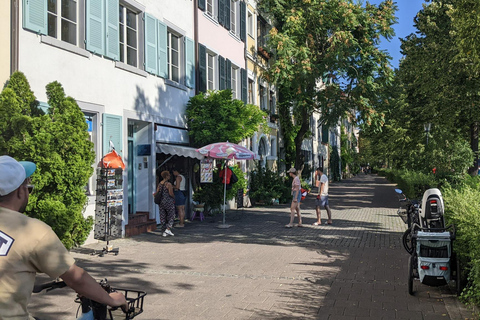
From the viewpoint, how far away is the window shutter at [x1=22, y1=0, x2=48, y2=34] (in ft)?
31.9

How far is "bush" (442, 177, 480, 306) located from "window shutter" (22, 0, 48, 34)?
26.4 feet

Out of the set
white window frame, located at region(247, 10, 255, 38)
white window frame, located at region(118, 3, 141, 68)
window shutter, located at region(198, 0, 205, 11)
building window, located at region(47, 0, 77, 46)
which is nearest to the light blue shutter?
white window frame, located at region(118, 3, 141, 68)

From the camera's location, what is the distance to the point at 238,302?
258 inches

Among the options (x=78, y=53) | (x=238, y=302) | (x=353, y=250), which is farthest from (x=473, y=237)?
(x=78, y=53)

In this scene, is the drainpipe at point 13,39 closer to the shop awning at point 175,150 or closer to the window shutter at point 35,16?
the window shutter at point 35,16

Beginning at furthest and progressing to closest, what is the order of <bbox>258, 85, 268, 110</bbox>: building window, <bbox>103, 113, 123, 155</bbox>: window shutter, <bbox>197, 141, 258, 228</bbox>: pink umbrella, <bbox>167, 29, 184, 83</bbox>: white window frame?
<bbox>258, 85, 268, 110</bbox>: building window → <bbox>167, 29, 184, 83</bbox>: white window frame → <bbox>197, 141, 258, 228</bbox>: pink umbrella → <bbox>103, 113, 123, 155</bbox>: window shutter

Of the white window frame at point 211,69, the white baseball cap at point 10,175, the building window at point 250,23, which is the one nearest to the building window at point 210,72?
the white window frame at point 211,69

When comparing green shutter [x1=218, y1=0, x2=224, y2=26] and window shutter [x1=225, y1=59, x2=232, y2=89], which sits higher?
green shutter [x1=218, y1=0, x2=224, y2=26]

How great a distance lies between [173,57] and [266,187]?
944 centimetres

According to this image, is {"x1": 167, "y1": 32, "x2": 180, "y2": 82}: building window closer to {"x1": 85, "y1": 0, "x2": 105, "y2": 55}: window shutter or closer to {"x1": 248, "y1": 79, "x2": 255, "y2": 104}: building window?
{"x1": 85, "y1": 0, "x2": 105, "y2": 55}: window shutter

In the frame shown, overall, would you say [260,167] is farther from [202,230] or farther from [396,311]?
[396,311]

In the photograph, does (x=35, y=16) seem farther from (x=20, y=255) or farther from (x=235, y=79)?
(x=235, y=79)

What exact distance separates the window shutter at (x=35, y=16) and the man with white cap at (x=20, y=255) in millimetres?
8430

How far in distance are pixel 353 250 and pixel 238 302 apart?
482cm
